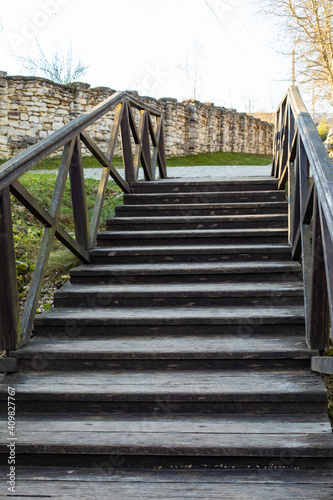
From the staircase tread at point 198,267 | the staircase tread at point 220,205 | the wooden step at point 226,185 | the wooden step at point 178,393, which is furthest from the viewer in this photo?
the wooden step at point 226,185

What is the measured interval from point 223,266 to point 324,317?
3.23 ft

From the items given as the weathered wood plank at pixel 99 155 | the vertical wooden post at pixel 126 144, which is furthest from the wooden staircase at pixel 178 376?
the vertical wooden post at pixel 126 144

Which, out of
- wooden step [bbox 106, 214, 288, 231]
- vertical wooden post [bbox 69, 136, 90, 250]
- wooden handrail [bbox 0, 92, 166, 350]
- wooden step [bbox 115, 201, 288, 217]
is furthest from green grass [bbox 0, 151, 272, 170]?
vertical wooden post [bbox 69, 136, 90, 250]

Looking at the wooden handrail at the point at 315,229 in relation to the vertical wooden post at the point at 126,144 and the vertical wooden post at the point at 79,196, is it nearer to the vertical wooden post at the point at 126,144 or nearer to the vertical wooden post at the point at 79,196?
the vertical wooden post at the point at 79,196

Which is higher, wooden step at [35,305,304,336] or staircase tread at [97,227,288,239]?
staircase tread at [97,227,288,239]

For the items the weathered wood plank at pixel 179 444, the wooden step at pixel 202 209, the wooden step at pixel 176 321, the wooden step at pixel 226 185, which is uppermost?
the wooden step at pixel 226 185

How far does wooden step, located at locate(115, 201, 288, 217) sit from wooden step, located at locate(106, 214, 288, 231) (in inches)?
7.7

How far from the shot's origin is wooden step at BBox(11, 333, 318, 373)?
253 cm

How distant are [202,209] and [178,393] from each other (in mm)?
2222

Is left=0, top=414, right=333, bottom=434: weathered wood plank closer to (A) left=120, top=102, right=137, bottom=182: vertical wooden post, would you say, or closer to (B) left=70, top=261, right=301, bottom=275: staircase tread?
(B) left=70, top=261, right=301, bottom=275: staircase tread

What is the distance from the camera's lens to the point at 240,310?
2965mm

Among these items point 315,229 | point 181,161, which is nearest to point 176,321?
point 315,229

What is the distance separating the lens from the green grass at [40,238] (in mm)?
3898

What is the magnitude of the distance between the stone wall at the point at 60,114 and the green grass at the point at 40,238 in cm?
635
